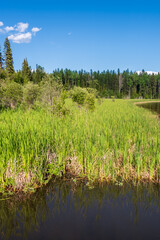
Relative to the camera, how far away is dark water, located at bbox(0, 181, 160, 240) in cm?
381

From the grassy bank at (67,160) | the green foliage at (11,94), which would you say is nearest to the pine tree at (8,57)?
the green foliage at (11,94)

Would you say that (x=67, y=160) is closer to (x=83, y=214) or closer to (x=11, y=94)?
(x=83, y=214)

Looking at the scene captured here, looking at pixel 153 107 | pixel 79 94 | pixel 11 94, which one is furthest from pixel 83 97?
pixel 153 107

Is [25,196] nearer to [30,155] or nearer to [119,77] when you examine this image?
[30,155]

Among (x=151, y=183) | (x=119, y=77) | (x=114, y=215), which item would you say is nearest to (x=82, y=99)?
(x=151, y=183)

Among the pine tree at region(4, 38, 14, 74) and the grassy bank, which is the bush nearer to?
the grassy bank

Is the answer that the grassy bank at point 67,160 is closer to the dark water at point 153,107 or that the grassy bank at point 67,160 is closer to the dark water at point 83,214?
the dark water at point 83,214

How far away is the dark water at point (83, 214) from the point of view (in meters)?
3.81

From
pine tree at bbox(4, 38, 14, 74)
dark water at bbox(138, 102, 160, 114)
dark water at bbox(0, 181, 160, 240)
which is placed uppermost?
pine tree at bbox(4, 38, 14, 74)

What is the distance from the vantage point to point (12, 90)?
1716 cm

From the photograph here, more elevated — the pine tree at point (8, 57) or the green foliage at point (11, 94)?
the pine tree at point (8, 57)

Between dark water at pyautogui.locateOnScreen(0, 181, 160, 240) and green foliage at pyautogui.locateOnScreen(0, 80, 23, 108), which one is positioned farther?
green foliage at pyautogui.locateOnScreen(0, 80, 23, 108)

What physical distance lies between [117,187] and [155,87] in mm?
117193

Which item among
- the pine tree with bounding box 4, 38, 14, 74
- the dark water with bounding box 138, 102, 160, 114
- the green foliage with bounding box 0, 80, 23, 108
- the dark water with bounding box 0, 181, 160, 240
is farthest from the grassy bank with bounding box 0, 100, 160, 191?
the pine tree with bounding box 4, 38, 14, 74
